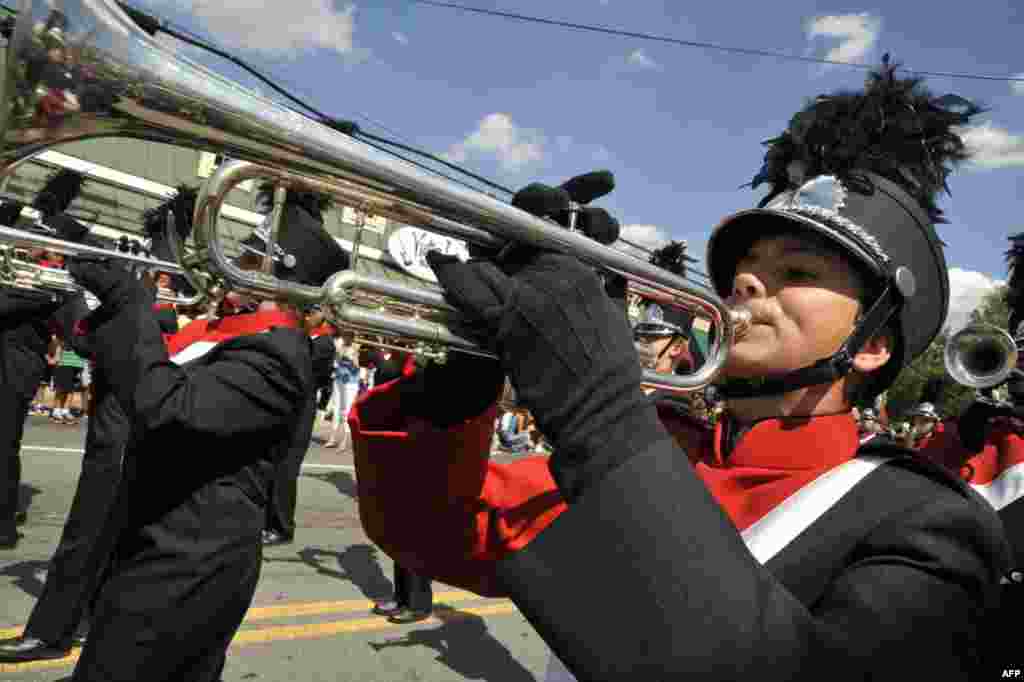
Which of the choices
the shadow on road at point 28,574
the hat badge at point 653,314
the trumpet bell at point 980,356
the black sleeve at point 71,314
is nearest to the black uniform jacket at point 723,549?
the hat badge at point 653,314

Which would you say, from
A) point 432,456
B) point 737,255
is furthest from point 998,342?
point 432,456

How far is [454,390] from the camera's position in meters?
1.45

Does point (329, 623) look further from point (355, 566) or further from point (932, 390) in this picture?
point (932, 390)

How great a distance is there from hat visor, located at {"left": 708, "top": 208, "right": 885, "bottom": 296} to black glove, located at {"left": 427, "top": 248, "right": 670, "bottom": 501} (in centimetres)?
69

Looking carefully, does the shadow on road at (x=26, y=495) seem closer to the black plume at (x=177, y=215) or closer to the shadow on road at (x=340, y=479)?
the black plume at (x=177, y=215)

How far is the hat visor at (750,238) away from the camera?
1.48 m

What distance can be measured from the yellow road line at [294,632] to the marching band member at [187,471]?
5.08ft

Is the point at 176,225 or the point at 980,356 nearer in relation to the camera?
the point at 980,356

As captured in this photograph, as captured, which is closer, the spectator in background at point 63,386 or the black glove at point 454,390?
the black glove at point 454,390

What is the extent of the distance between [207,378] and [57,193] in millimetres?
3104

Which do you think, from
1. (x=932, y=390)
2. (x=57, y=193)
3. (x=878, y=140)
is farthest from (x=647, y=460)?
(x=932, y=390)

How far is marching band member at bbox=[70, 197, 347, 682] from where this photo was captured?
226cm

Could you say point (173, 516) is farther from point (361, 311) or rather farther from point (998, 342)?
point (998, 342)

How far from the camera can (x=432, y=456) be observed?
4.66ft
